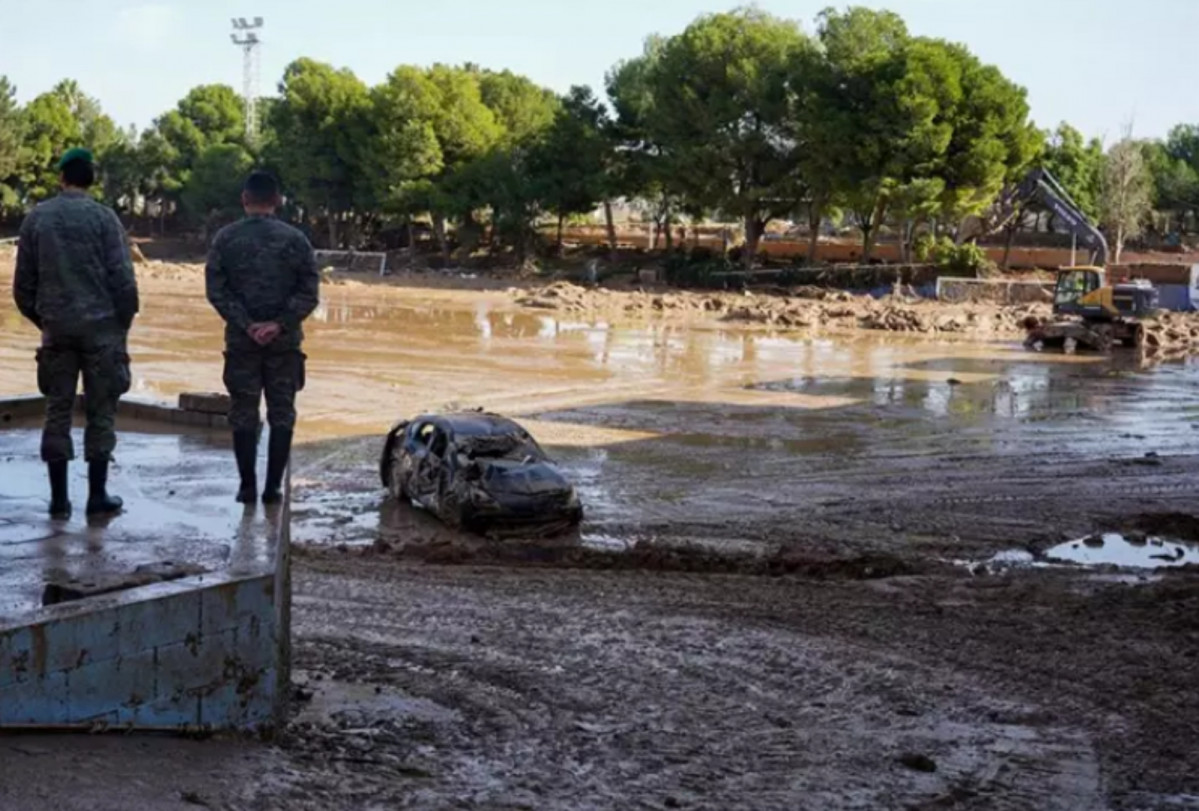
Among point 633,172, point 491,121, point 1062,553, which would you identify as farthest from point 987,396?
point 491,121

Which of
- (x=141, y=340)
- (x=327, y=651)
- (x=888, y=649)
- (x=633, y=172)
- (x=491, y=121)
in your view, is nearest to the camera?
(x=327, y=651)

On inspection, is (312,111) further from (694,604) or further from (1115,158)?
(694,604)

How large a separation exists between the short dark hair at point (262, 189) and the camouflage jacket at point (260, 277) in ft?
0.44

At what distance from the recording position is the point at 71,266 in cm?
851

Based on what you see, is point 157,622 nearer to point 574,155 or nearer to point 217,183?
point 574,155

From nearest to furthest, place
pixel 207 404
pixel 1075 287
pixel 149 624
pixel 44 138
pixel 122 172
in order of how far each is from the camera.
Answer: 1. pixel 149 624
2. pixel 207 404
3. pixel 1075 287
4. pixel 44 138
5. pixel 122 172

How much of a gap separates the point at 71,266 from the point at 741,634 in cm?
539

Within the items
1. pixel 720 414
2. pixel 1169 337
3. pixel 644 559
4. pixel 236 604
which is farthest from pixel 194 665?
pixel 1169 337

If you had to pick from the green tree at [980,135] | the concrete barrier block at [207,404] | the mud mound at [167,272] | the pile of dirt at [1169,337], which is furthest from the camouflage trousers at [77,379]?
the mud mound at [167,272]

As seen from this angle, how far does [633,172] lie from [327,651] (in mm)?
58483

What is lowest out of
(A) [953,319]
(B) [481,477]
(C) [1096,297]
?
(B) [481,477]

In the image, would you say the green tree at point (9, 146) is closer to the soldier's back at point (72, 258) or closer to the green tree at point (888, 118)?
the green tree at point (888, 118)

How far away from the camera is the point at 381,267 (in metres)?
68.8

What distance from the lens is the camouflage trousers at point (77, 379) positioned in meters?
8.66
